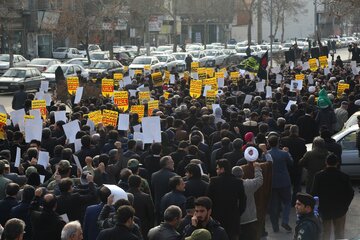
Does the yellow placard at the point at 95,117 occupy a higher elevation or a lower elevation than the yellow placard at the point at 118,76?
lower

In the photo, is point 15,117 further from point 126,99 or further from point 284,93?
point 284,93

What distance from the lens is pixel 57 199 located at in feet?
30.8

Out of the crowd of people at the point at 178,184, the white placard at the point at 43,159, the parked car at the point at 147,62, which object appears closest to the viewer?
the crowd of people at the point at 178,184

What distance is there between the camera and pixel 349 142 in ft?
50.3

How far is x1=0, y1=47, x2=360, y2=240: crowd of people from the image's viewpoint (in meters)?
8.32

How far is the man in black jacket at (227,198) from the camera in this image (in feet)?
32.1

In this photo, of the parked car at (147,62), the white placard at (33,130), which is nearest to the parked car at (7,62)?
the parked car at (147,62)

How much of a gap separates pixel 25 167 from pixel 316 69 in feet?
61.3

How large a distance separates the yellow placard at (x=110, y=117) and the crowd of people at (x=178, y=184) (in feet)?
1.39

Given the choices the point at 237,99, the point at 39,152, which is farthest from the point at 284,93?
the point at 39,152

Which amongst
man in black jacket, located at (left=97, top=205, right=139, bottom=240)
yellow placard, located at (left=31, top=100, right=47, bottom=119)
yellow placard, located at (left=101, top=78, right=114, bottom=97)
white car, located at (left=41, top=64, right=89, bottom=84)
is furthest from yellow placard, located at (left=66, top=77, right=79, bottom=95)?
white car, located at (left=41, top=64, right=89, bottom=84)

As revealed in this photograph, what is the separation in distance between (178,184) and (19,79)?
2661 cm

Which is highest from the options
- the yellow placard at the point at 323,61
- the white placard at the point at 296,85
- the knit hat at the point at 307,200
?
the yellow placard at the point at 323,61

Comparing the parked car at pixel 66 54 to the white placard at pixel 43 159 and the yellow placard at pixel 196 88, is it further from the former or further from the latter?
the white placard at pixel 43 159
